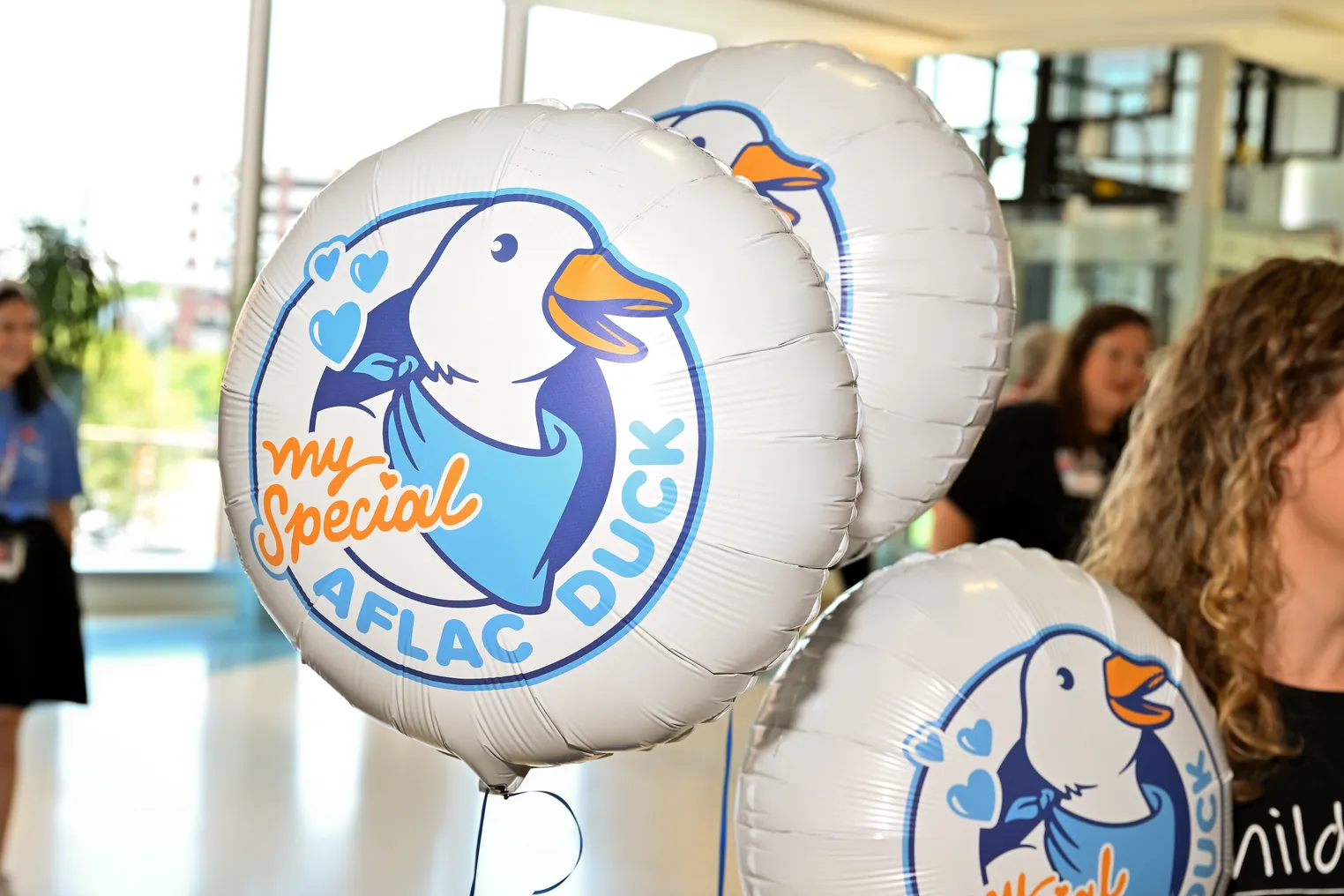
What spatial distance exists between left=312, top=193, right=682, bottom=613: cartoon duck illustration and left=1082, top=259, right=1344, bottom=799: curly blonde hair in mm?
748

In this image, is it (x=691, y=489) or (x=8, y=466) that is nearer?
(x=691, y=489)

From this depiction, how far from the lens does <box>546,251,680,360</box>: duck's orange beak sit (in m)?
1.03

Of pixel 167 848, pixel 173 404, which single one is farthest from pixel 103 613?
pixel 167 848

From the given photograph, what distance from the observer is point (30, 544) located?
3.59 m

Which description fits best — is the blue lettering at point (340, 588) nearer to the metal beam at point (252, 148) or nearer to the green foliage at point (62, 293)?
the green foliage at point (62, 293)

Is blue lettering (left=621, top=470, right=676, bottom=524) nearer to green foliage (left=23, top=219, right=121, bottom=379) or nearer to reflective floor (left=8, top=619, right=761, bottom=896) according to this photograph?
reflective floor (left=8, top=619, right=761, bottom=896)

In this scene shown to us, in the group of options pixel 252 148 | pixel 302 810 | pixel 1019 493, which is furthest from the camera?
pixel 252 148

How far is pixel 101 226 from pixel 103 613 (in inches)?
77.6

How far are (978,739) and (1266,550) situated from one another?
49 centimetres

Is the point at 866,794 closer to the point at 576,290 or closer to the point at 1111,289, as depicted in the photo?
the point at 576,290

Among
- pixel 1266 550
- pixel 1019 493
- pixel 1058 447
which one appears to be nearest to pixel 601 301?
pixel 1266 550

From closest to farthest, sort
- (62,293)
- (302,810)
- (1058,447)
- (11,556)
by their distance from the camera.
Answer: (1058,447) < (11,556) < (302,810) < (62,293)

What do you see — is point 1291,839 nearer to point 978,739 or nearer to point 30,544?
point 978,739

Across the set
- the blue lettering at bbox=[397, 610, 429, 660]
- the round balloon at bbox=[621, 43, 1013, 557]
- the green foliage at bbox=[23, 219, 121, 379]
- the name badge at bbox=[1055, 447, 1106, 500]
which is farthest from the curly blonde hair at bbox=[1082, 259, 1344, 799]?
the green foliage at bbox=[23, 219, 121, 379]
